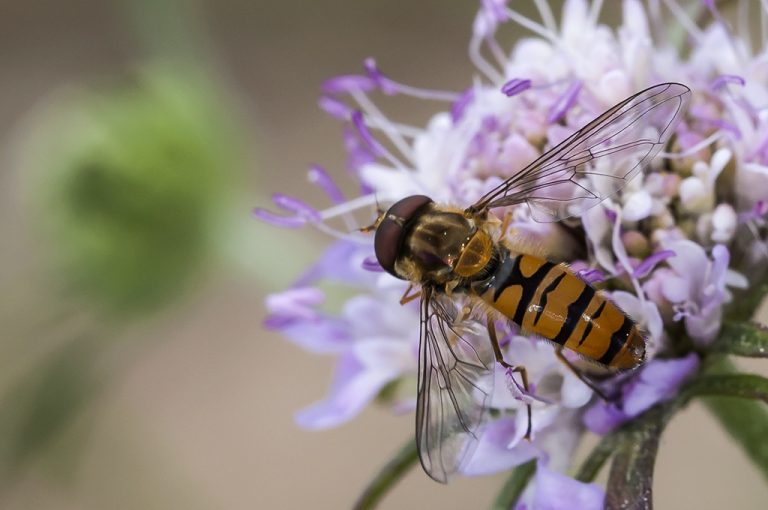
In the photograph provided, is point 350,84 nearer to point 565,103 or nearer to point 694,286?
point 565,103

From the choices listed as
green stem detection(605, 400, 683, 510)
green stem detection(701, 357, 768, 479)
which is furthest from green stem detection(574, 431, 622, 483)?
green stem detection(701, 357, 768, 479)

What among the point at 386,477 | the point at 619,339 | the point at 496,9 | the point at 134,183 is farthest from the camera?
the point at 134,183

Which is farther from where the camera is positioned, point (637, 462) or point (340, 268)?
point (340, 268)

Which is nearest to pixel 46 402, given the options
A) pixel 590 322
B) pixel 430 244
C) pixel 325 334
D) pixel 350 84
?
pixel 325 334

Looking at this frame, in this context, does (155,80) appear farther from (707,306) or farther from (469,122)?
(707,306)

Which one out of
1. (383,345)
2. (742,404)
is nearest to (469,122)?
(383,345)

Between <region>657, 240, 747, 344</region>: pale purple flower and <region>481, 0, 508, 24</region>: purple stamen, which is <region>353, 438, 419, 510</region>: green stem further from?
<region>481, 0, 508, 24</region>: purple stamen

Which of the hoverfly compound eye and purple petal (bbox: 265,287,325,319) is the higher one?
the hoverfly compound eye
